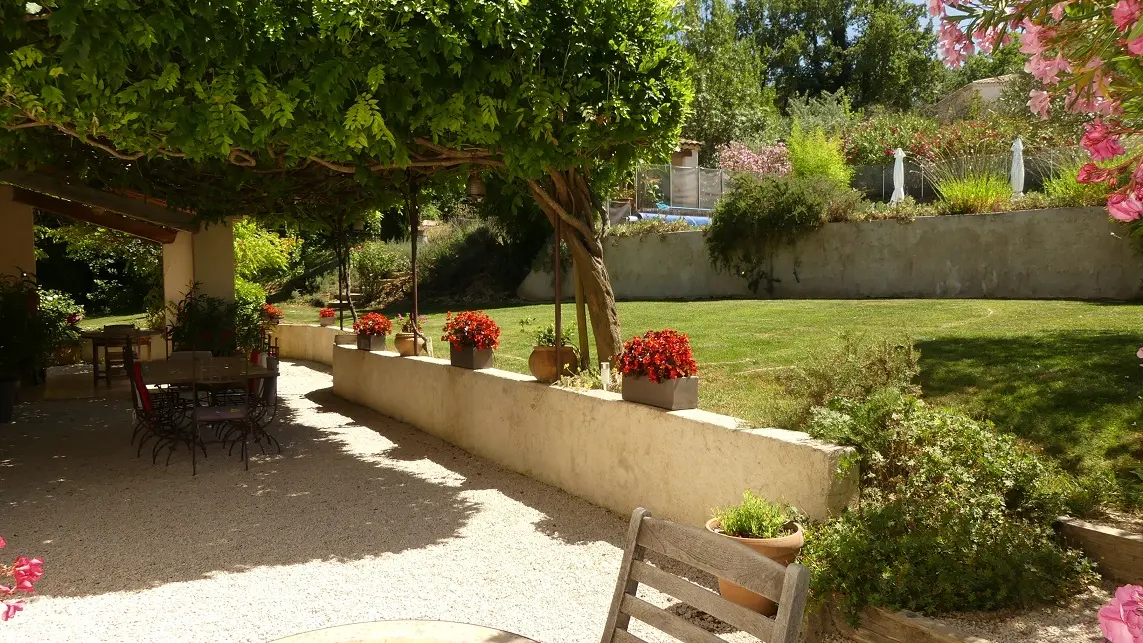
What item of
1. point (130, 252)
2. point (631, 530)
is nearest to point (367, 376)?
point (631, 530)

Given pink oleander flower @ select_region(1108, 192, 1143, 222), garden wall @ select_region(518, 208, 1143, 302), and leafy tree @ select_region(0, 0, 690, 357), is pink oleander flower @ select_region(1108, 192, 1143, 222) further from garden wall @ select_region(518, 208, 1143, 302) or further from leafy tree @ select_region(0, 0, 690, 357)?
garden wall @ select_region(518, 208, 1143, 302)

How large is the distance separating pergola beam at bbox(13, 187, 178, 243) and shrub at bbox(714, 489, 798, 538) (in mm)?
11402

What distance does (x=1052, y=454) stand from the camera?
4547 mm

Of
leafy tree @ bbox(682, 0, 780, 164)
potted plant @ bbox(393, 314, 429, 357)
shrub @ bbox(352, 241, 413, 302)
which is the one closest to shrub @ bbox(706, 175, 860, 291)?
potted plant @ bbox(393, 314, 429, 357)

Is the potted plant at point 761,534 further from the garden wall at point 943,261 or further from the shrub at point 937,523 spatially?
the garden wall at point 943,261

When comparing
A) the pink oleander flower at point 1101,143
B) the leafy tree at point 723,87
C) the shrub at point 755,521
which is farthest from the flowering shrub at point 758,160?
the pink oleander flower at point 1101,143

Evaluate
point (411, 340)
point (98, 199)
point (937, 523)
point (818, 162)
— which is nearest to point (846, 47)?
point (818, 162)

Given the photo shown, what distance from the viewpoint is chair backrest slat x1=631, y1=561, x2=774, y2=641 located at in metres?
1.81

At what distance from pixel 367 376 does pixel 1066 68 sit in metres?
9.45

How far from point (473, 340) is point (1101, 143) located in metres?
6.21

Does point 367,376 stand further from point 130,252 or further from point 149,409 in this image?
point 130,252

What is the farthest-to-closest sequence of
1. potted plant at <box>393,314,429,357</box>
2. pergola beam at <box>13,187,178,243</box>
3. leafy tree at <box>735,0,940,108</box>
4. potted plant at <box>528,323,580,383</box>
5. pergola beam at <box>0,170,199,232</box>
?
leafy tree at <box>735,0,940,108</box>
pergola beam at <box>13,187,178,243</box>
pergola beam at <box>0,170,199,232</box>
potted plant at <box>393,314,429,357</box>
potted plant at <box>528,323,580,383</box>

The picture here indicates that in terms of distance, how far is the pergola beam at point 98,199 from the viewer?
1005cm

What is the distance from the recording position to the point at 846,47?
4462 cm
